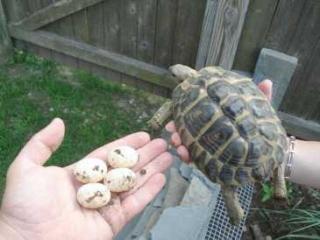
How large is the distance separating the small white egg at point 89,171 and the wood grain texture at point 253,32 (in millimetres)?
1659

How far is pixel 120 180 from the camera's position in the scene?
2201 mm

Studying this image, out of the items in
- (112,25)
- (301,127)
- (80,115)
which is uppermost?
(112,25)

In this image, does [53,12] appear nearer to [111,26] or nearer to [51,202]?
[111,26]

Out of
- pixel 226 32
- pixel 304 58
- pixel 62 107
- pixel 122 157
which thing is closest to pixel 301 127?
pixel 304 58

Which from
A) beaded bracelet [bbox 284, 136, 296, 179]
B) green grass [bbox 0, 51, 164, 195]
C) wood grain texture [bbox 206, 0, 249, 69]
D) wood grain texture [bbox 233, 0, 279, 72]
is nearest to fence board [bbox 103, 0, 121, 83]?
green grass [bbox 0, 51, 164, 195]

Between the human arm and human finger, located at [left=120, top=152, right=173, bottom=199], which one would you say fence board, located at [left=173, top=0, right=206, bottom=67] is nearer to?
the human arm

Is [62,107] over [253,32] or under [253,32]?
under

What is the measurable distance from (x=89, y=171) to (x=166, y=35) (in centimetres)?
186

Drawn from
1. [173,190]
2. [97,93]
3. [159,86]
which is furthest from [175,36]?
[173,190]

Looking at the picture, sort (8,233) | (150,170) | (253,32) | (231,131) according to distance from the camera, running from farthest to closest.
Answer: (253,32) < (150,170) < (231,131) < (8,233)

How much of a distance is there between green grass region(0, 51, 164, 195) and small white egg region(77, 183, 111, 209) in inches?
60.6

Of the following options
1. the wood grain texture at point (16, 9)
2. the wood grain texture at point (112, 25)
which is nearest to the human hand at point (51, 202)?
the wood grain texture at point (112, 25)

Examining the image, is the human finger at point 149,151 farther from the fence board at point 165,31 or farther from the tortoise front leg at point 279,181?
the fence board at point 165,31

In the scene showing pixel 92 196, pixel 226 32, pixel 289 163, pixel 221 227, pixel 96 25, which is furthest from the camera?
pixel 96 25
